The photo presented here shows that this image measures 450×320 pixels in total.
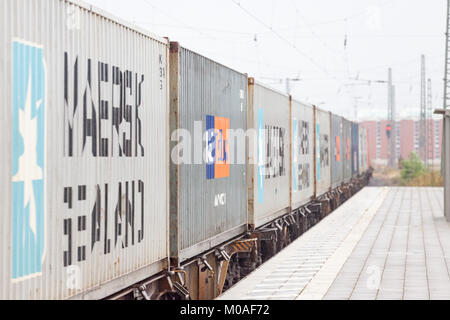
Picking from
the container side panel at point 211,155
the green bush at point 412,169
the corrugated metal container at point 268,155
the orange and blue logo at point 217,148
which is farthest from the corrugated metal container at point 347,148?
the orange and blue logo at point 217,148

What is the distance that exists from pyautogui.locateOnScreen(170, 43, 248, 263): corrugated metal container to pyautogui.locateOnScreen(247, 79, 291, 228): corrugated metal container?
1.26 ft

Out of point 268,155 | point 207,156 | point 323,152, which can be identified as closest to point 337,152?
point 323,152

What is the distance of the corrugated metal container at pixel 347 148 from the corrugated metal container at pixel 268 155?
570 inches

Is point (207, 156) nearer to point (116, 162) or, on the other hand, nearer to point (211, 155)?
point (211, 155)

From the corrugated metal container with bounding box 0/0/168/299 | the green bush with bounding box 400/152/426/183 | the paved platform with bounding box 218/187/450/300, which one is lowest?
the paved platform with bounding box 218/187/450/300

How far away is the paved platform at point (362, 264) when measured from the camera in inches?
342

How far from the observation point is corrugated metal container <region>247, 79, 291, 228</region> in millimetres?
12172

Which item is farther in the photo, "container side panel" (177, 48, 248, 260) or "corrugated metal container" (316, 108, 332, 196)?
"corrugated metal container" (316, 108, 332, 196)

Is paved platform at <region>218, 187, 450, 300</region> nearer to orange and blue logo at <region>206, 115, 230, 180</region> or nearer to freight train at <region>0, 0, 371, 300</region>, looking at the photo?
freight train at <region>0, 0, 371, 300</region>

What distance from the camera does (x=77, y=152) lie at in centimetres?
573

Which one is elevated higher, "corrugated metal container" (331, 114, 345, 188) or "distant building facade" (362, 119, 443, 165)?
"distant building facade" (362, 119, 443, 165)

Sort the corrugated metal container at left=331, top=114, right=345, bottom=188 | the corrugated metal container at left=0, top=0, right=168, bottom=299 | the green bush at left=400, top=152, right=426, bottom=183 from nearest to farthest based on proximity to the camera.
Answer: the corrugated metal container at left=0, top=0, right=168, bottom=299, the corrugated metal container at left=331, top=114, right=345, bottom=188, the green bush at left=400, top=152, right=426, bottom=183

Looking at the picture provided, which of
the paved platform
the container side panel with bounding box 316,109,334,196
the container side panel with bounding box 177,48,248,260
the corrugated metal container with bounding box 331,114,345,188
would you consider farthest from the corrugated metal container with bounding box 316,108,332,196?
the container side panel with bounding box 177,48,248,260

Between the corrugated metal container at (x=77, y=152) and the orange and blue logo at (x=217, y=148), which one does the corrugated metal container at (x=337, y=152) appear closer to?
the orange and blue logo at (x=217, y=148)
